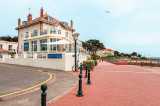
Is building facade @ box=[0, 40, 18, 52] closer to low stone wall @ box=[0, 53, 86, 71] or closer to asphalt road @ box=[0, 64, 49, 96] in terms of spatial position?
low stone wall @ box=[0, 53, 86, 71]

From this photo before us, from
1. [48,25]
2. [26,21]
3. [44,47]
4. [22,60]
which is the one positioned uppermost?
[26,21]

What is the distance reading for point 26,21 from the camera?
26.7 meters

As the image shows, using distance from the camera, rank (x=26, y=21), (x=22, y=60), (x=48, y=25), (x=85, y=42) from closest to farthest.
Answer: (x=22, y=60) → (x=48, y=25) → (x=26, y=21) → (x=85, y=42)

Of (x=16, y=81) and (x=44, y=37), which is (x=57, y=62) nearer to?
(x=16, y=81)

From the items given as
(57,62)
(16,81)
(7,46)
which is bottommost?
(16,81)

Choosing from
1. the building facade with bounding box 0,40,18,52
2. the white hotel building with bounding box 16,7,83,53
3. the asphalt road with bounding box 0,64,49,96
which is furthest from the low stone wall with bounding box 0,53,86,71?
the building facade with bounding box 0,40,18,52

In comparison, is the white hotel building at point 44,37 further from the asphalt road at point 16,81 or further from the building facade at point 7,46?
the building facade at point 7,46

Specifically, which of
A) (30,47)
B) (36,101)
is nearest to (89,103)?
(36,101)

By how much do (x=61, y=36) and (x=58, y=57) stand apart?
24.7 ft

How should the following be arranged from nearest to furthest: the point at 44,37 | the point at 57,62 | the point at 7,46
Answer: the point at 57,62 → the point at 44,37 → the point at 7,46

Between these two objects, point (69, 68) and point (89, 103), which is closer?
point (89, 103)

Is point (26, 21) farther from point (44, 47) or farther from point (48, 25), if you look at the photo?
point (44, 47)

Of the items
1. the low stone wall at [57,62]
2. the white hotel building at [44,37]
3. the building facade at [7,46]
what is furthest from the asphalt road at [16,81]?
the building facade at [7,46]

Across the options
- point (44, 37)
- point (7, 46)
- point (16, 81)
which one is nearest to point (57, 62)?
point (16, 81)
